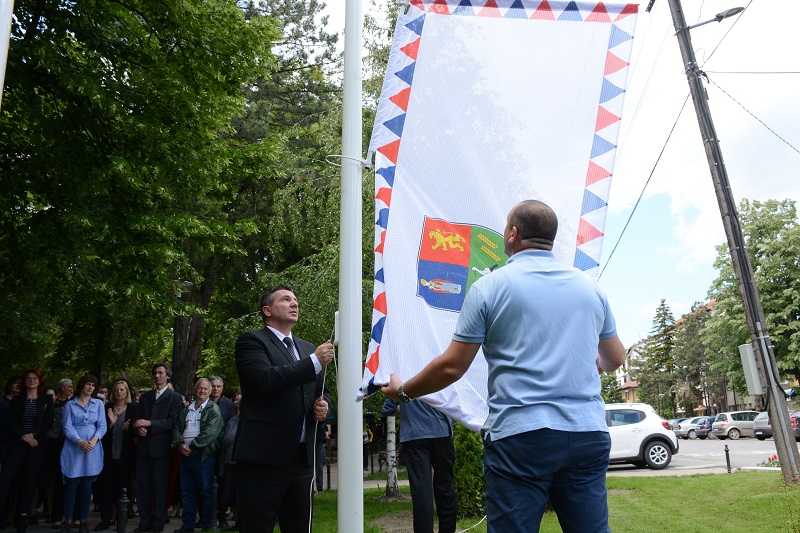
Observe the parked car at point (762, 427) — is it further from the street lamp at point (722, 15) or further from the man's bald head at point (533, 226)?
the man's bald head at point (533, 226)

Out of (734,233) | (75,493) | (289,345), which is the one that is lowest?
(75,493)

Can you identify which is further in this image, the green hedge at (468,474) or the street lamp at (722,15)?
the street lamp at (722,15)

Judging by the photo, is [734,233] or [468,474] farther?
[734,233]

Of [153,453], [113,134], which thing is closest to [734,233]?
[153,453]

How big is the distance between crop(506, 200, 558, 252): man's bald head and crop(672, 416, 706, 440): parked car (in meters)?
51.0

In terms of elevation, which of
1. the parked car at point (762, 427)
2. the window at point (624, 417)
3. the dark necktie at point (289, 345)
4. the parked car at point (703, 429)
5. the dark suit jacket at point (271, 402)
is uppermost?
the parked car at point (703, 429)

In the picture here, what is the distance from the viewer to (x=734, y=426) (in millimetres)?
43719

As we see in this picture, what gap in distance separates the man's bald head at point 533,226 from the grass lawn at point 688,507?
5551 mm

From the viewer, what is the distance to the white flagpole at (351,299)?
15.1 ft

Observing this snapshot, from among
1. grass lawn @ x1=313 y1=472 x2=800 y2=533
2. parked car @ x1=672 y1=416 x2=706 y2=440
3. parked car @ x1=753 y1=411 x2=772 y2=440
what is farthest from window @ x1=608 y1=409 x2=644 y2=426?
parked car @ x1=672 y1=416 x2=706 y2=440

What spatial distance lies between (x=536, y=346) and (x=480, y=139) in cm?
149

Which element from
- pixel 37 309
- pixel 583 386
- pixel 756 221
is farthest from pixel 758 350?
pixel 756 221

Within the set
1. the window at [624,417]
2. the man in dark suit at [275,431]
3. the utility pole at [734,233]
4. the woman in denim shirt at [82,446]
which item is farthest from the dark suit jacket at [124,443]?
the window at [624,417]

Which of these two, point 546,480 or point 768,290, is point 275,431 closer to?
point 546,480
